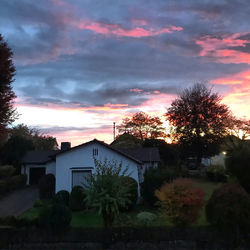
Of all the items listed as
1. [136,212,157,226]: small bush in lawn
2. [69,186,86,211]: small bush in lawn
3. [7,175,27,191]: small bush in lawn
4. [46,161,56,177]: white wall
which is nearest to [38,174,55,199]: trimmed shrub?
[46,161,56,177]: white wall

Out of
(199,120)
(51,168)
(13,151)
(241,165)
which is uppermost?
(199,120)

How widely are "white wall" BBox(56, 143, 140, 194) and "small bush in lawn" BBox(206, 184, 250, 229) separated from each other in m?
11.7

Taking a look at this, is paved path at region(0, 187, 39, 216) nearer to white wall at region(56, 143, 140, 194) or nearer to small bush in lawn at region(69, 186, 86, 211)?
white wall at region(56, 143, 140, 194)

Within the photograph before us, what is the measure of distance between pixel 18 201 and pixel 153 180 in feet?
38.7

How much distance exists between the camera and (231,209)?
1120 centimetres

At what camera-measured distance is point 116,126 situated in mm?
64000

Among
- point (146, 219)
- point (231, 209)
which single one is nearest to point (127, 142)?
point (146, 219)

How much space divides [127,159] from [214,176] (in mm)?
14846

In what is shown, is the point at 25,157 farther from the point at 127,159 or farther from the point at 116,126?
the point at 116,126

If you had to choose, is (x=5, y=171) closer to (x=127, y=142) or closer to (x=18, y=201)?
(x=18, y=201)

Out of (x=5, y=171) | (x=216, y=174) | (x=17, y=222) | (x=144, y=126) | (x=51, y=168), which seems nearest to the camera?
(x=17, y=222)

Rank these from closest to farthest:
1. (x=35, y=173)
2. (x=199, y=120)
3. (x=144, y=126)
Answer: (x=35, y=173)
(x=199, y=120)
(x=144, y=126)

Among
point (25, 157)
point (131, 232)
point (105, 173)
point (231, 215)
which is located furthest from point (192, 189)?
point (25, 157)

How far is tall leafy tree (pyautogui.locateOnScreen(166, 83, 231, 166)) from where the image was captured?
40188mm
